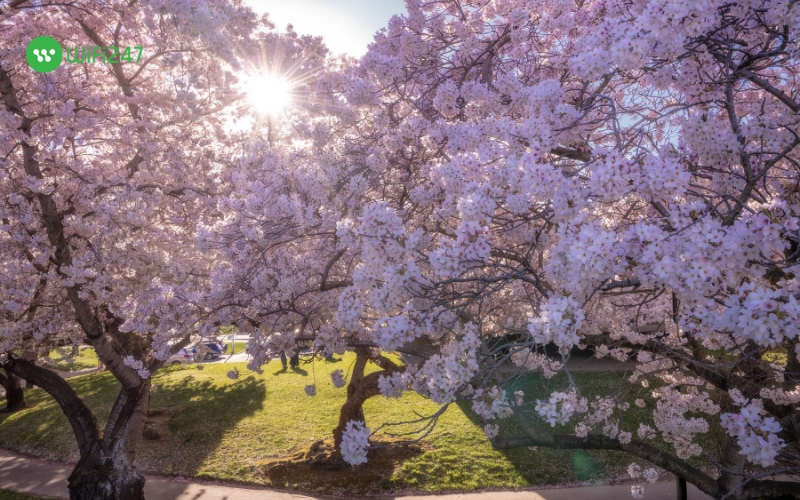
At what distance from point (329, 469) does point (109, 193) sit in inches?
257

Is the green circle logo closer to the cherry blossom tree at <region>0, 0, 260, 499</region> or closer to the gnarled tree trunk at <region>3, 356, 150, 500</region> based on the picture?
the cherry blossom tree at <region>0, 0, 260, 499</region>

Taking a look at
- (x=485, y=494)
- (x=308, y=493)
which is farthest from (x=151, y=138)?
(x=485, y=494)

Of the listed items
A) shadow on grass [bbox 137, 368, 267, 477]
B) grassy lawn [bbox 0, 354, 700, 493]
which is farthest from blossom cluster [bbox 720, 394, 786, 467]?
shadow on grass [bbox 137, 368, 267, 477]

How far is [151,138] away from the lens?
332 inches

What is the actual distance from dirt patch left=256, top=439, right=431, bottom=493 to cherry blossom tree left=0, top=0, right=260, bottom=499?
2678mm

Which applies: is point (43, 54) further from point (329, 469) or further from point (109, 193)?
point (329, 469)

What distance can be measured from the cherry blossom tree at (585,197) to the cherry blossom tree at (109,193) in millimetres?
3398

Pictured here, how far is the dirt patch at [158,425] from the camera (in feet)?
39.0

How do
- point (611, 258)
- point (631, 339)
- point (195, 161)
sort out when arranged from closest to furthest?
point (611, 258), point (631, 339), point (195, 161)

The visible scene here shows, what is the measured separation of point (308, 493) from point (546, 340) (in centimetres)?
763

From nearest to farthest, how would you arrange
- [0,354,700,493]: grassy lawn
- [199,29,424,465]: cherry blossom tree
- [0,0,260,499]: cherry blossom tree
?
1. [199,29,424,465]: cherry blossom tree
2. [0,0,260,499]: cherry blossom tree
3. [0,354,700,493]: grassy lawn

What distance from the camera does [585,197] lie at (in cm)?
301

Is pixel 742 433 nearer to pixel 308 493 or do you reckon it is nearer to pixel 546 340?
pixel 546 340

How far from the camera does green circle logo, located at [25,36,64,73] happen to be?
316 inches
